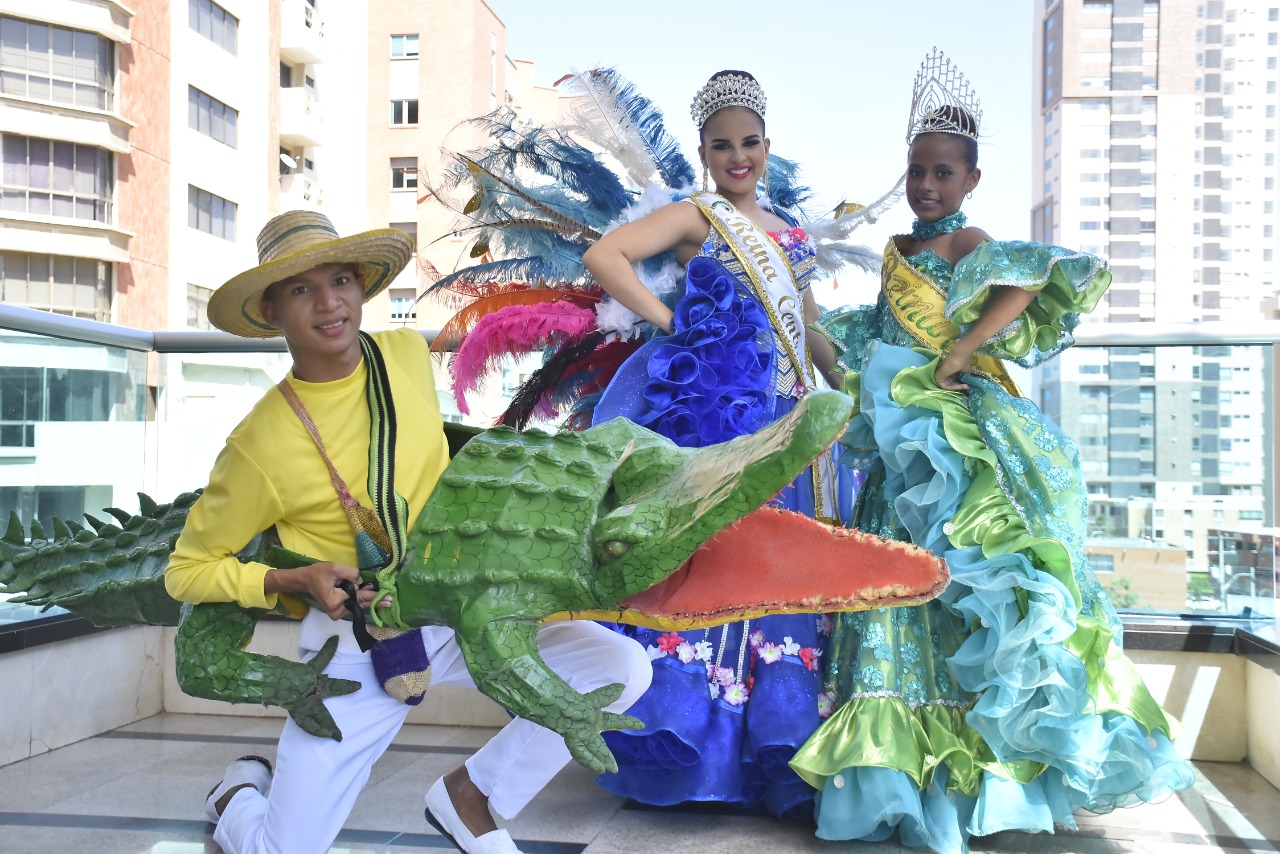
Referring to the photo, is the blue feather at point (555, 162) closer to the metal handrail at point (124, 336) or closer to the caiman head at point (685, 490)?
the metal handrail at point (124, 336)

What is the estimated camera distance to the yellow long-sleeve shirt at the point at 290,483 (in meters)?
1.81

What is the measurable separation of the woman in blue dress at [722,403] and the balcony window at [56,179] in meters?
25.6

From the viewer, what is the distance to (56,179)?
81.3ft

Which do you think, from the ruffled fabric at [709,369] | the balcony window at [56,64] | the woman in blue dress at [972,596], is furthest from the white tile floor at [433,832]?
the balcony window at [56,64]

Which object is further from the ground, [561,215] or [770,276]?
[561,215]

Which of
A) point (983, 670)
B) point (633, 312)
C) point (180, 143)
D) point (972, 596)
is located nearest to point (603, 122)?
point (633, 312)

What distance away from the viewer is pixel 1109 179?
5931 centimetres

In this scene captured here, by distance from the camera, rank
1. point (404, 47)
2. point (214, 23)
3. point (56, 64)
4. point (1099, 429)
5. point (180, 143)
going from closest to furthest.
Answer: point (1099, 429), point (56, 64), point (180, 143), point (214, 23), point (404, 47)

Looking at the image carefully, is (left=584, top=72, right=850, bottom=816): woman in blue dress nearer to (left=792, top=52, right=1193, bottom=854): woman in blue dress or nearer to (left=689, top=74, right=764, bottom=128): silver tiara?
(left=689, top=74, right=764, bottom=128): silver tiara

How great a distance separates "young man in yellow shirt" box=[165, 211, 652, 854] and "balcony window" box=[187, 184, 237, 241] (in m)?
28.0

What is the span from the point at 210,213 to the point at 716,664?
28.9 metres

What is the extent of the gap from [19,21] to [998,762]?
28773 millimetres

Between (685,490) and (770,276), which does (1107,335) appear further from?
(685,490)

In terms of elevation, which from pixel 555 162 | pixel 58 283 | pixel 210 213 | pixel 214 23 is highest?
pixel 214 23
